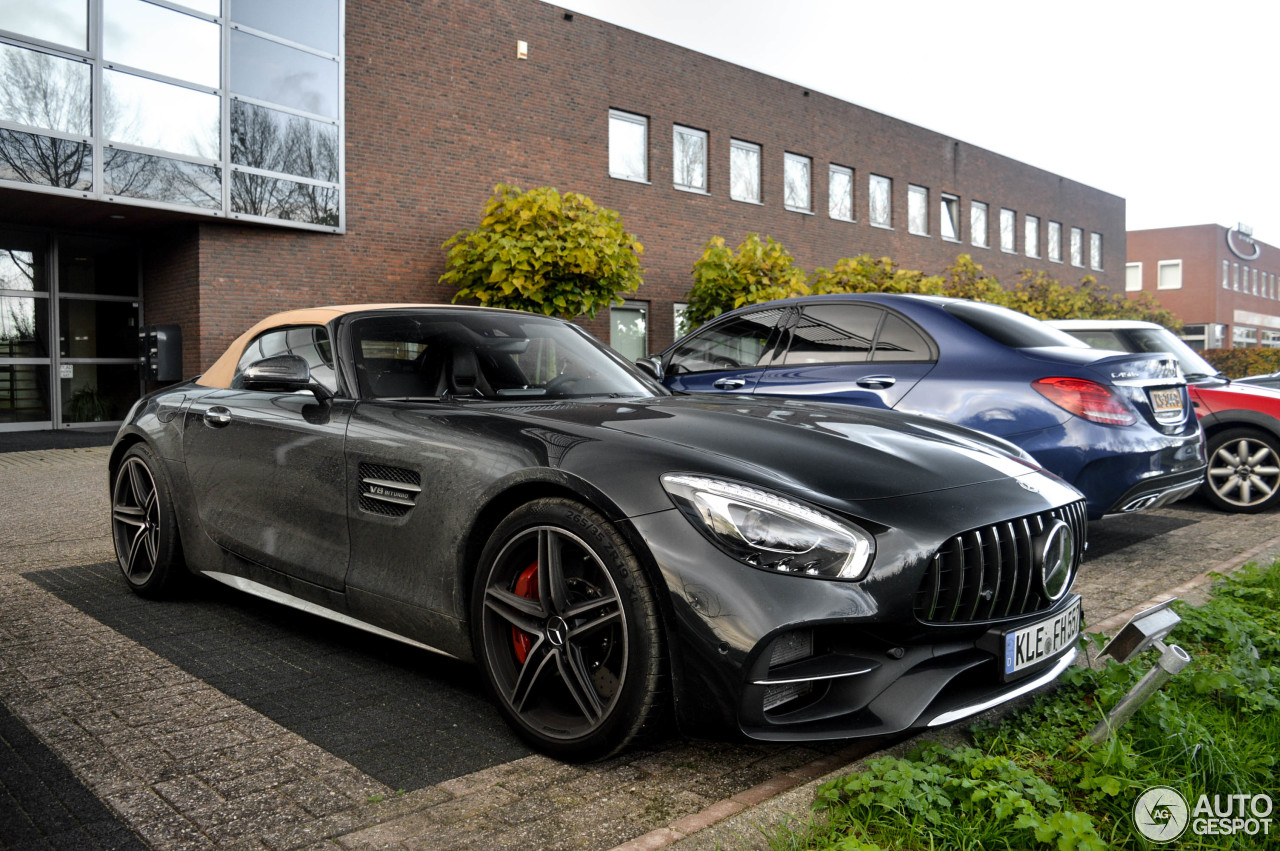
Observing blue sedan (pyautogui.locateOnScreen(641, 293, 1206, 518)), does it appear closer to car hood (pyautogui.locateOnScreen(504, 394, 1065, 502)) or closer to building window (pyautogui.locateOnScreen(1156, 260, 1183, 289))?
car hood (pyautogui.locateOnScreen(504, 394, 1065, 502))

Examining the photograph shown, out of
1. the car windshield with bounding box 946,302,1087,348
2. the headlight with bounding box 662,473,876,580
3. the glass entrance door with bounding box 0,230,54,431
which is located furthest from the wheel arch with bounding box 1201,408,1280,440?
the glass entrance door with bounding box 0,230,54,431

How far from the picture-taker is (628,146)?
21.3m

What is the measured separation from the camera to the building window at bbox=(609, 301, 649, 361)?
829 inches

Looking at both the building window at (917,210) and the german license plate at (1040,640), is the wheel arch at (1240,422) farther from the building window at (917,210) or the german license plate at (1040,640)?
the building window at (917,210)

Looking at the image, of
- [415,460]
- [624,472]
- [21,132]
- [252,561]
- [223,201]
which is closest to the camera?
[624,472]

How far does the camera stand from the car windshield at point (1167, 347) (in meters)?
7.45

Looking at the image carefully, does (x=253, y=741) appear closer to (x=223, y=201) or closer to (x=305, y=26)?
(x=223, y=201)

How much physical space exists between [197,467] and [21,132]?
11136 mm

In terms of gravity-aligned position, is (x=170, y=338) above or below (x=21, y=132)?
below

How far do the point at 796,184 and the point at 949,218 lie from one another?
26.6ft

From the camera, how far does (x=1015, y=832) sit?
2.23 metres

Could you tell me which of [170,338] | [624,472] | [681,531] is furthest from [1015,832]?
[170,338]

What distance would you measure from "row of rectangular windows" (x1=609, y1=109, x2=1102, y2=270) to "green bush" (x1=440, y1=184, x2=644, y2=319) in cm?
527

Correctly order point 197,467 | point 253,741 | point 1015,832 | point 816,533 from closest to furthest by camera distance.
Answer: point 1015,832
point 816,533
point 253,741
point 197,467
